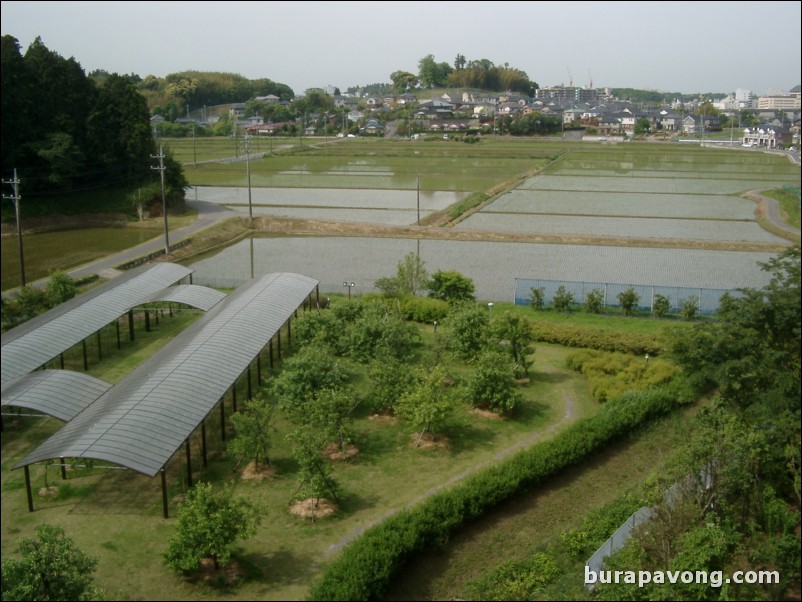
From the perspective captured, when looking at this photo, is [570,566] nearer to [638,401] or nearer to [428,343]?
[638,401]

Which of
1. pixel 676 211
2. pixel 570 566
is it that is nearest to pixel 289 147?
pixel 676 211

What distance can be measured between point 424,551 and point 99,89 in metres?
26.4

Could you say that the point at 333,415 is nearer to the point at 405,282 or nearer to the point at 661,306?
the point at 405,282

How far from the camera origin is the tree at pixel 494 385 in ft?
37.9

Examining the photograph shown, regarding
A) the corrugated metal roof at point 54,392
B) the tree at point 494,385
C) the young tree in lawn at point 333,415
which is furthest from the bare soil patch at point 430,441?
the corrugated metal roof at point 54,392

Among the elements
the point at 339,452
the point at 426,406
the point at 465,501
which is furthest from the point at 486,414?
the point at 465,501

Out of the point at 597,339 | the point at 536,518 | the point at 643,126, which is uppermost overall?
the point at 643,126

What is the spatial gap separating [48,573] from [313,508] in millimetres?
3173

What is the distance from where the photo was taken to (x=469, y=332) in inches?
532

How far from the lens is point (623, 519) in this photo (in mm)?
8359

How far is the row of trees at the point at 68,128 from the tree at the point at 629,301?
18.5 meters

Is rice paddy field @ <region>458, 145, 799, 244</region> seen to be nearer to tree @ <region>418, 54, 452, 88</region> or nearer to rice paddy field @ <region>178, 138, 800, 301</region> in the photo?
rice paddy field @ <region>178, 138, 800, 301</region>

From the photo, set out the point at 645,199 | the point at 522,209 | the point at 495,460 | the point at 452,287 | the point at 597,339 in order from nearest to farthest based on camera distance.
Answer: the point at 495,460 < the point at 597,339 < the point at 452,287 < the point at 522,209 < the point at 645,199

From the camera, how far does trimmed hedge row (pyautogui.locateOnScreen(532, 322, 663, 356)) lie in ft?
47.5
